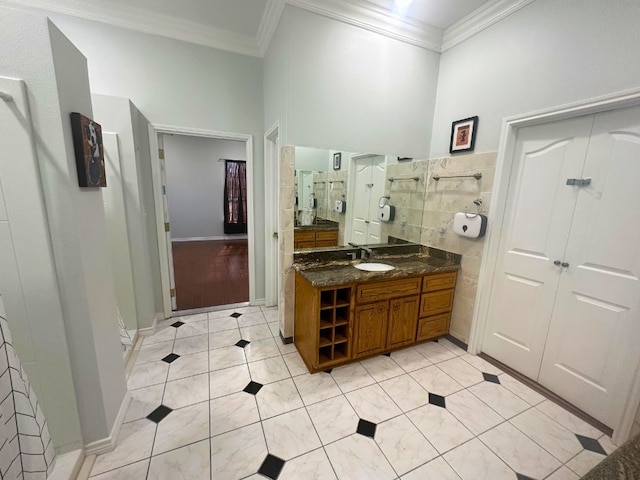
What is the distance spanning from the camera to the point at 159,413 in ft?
5.57

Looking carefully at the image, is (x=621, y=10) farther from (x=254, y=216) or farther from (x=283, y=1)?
(x=254, y=216)

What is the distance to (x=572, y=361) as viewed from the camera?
1831mm

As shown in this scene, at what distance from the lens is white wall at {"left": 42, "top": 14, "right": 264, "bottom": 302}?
2311 millimetres

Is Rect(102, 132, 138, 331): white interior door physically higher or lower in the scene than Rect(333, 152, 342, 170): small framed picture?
lower

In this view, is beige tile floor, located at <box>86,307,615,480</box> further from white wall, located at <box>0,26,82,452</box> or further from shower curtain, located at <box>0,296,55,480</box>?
white wall, located at <box>0,26,82,452</box>

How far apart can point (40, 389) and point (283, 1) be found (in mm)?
2947

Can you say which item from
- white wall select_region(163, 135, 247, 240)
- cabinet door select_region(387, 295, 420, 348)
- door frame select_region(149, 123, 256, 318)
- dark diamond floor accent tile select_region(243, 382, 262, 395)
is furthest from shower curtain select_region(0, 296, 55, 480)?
white wall select_region(163, 135, 247, 240)

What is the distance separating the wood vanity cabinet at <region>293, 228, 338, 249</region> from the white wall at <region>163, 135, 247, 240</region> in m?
5.02

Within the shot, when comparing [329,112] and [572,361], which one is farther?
[329,112]

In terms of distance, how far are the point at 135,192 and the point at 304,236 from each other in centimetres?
163

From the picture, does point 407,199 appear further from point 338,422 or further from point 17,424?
point 17,424


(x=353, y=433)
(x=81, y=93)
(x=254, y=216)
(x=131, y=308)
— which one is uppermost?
(x=81, y=93)

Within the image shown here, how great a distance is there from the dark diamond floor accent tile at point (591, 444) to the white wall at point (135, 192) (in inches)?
143

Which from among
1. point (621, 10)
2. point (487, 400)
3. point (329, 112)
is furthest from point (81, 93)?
point (487, 400)
